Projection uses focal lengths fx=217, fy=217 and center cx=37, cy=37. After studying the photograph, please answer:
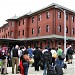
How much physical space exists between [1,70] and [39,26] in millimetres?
33576

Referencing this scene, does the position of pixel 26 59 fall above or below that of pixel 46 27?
below

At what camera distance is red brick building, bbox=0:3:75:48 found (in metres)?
42.7

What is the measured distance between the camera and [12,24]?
59.5 m

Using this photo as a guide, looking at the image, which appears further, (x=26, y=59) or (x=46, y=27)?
(x=46, y=27)

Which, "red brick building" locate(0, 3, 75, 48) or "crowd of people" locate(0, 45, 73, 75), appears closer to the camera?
"crowd of people" locate(0, 45, 73, 75)

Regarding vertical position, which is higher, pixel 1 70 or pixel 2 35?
pixel 2 35

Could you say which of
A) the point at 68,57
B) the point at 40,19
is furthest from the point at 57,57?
the point at 40,19

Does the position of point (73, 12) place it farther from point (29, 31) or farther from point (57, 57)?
point (57, 57)

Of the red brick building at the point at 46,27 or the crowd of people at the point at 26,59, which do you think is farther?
the red brick building at the point at 46,27

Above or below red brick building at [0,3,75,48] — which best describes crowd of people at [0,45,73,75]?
below

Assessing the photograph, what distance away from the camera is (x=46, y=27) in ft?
147

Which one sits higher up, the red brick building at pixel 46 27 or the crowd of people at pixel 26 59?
the red brick building at pixel 46 27

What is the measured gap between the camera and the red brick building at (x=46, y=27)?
140 ft

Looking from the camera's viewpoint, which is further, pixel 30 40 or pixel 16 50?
pixel 30 40
